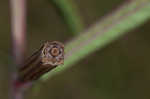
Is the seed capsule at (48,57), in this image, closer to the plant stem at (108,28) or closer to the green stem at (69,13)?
the plant stem at (108,28)

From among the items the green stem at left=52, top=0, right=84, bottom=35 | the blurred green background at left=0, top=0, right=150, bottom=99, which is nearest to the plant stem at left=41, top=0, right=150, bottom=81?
the green stem at left=52, top=0, right=84, bottom=35

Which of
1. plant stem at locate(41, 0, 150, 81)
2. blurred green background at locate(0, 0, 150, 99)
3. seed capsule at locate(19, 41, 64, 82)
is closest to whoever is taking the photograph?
seed capsule at locate(19, 41, 64, 82)

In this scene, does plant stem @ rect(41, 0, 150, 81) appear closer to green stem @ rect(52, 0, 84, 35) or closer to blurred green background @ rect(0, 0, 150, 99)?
green stem @ rect(52, 0, 84, 35)

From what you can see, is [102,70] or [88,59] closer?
[102,70]

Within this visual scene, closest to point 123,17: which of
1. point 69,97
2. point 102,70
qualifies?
point 102,70

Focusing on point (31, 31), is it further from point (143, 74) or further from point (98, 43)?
point (98, 43)

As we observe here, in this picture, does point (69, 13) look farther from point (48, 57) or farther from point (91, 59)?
point (91, 59)
